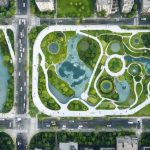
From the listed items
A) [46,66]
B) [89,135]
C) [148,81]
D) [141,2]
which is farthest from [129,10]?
[89,135]

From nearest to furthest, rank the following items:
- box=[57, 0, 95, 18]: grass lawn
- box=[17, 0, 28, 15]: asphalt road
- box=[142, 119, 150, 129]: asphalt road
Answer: box=[142, 119, 150, 129]: asphalt road, box=[57, 0, 95, 18]: grass lawn, box=[17, 0, 28, 15]: asphalt road

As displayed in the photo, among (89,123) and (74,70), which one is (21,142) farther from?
(74,70)

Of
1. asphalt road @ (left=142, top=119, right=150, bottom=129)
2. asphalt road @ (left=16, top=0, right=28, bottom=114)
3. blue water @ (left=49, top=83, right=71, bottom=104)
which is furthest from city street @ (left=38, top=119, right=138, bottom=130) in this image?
asphalt road @ (left=16, top=0, right=28, bottom=114)

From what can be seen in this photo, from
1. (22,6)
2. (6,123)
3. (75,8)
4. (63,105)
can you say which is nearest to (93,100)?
(63,105)

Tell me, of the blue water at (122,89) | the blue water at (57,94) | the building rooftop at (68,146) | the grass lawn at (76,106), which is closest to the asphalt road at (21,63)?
the blue water at (57,94)

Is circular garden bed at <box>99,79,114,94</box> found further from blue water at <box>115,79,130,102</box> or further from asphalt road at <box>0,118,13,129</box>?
asphalt road at <box>0,118,13,129</box>

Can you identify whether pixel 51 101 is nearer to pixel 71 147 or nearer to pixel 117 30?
pixel 71 147
